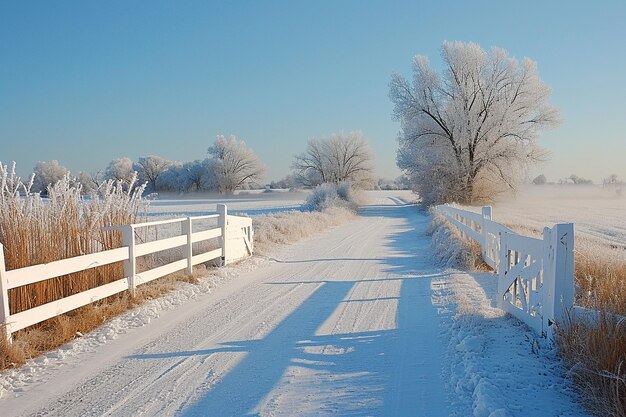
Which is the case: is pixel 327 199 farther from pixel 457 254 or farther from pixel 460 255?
pixel 460 255

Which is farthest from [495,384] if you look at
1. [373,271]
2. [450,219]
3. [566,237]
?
[450,219]

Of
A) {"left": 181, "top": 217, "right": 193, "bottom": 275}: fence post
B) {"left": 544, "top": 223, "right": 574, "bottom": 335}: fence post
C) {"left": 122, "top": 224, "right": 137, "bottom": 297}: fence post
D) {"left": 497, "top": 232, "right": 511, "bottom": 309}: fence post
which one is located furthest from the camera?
{"left": 181, "top": 217, "right": 193, "bottom": 275}: fence post

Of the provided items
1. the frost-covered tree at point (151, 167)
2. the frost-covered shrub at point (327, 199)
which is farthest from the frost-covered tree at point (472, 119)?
the frost-covered tree at point (151, 167)

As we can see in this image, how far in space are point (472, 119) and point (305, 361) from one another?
33132mm

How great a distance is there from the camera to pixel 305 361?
4672mm

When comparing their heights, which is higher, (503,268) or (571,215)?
(503,268)

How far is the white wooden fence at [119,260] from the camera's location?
4.96 meters

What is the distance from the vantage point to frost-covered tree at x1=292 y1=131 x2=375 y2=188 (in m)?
64.2

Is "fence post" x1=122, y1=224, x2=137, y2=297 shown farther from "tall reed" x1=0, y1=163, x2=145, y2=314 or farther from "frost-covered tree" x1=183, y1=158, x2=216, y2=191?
"frost-covered tree" x1=183, y1=158, x2=216, y2=191

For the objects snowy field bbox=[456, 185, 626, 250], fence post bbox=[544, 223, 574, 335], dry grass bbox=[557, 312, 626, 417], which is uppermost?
fence post bbox=[544, 223, 574, 335]

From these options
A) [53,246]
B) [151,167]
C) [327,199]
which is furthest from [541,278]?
[151,167]

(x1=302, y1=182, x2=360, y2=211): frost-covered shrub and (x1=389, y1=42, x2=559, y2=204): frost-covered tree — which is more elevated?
(x1=389, y1=42, x2=559, y2=204): frost-covered tree

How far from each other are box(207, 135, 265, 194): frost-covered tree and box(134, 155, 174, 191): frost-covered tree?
1323 cm

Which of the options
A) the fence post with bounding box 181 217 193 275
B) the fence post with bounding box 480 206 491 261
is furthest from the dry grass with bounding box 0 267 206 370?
the fence post with bounding box 480 206 491 261
